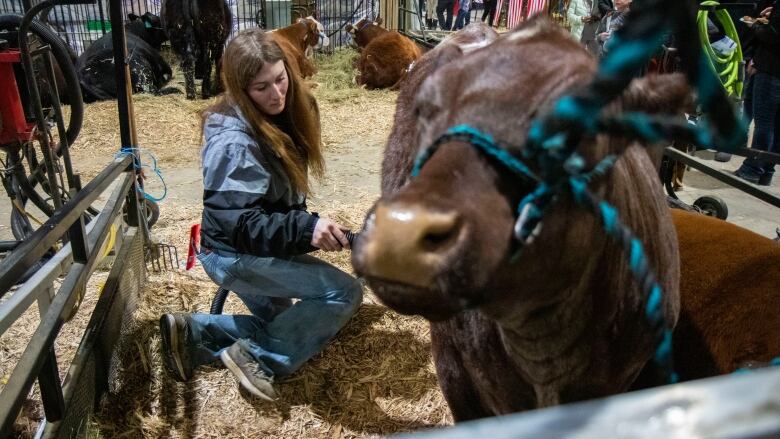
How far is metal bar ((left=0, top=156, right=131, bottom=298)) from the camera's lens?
1578 mm

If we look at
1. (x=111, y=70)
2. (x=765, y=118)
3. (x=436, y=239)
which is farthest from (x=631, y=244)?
(x=111, y=70)

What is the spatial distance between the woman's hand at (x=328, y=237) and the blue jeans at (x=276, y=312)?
415 mm

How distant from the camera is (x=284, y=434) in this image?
274cm

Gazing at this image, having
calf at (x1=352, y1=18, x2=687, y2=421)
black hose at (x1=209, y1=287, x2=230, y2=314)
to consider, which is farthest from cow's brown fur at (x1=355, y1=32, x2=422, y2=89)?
calf at (x1=352, y1=18, x2=687, y2=421)

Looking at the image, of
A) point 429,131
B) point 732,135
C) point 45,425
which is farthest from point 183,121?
point 732,135

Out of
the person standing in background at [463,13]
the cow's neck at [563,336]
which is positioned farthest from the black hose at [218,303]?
the person standing in background at [463,13]

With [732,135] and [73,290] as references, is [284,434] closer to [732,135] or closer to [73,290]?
[73,290]

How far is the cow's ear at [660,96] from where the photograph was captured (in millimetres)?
1194

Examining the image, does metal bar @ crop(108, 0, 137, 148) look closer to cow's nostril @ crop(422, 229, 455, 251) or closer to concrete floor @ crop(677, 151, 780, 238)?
cow's nostril @ crop(422, 229, 455, 251)

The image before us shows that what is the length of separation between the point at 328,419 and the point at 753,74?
18.5 ft

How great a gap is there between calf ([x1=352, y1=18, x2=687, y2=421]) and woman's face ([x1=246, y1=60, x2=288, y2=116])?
1025mm

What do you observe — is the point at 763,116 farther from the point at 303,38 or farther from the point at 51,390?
the point at 303,38

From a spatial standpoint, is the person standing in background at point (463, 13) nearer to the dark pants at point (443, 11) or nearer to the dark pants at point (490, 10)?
the dark pants at point (443, 11)

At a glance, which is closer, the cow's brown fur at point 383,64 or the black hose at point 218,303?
the black hose at point 218,303
